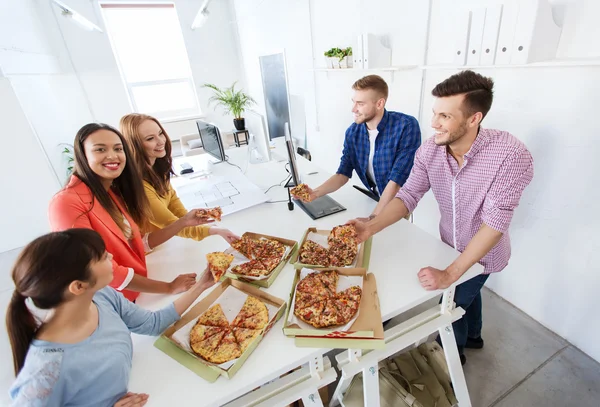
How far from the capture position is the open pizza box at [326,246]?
126 centimetres

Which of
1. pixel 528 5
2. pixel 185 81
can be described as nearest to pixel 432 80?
pixel 528 5

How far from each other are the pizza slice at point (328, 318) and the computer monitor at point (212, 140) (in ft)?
7.36

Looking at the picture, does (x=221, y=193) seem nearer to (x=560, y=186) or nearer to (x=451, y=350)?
(x=451, y=350)

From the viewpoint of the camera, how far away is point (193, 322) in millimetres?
1030

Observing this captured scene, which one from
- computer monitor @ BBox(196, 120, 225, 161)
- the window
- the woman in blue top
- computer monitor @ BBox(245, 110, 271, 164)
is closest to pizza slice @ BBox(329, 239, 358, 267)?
the woman in blue top

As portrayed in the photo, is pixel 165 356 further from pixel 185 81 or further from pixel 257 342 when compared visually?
pixel 185 81

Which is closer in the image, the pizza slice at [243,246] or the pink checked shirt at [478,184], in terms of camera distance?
the pink checked shirt at [478,184]

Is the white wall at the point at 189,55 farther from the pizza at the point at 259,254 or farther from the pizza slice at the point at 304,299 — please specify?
the pizza slice at the point at 304,299

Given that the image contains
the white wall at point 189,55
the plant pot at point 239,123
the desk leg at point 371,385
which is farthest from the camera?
the plant pot at point 239,123

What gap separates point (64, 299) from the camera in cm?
77

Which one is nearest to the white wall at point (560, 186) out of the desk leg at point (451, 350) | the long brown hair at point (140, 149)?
the desk leg at point (451, 350)

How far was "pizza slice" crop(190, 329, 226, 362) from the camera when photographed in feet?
3.01

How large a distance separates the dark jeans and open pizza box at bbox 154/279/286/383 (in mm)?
991

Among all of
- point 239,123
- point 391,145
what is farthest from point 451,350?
point 239,123
